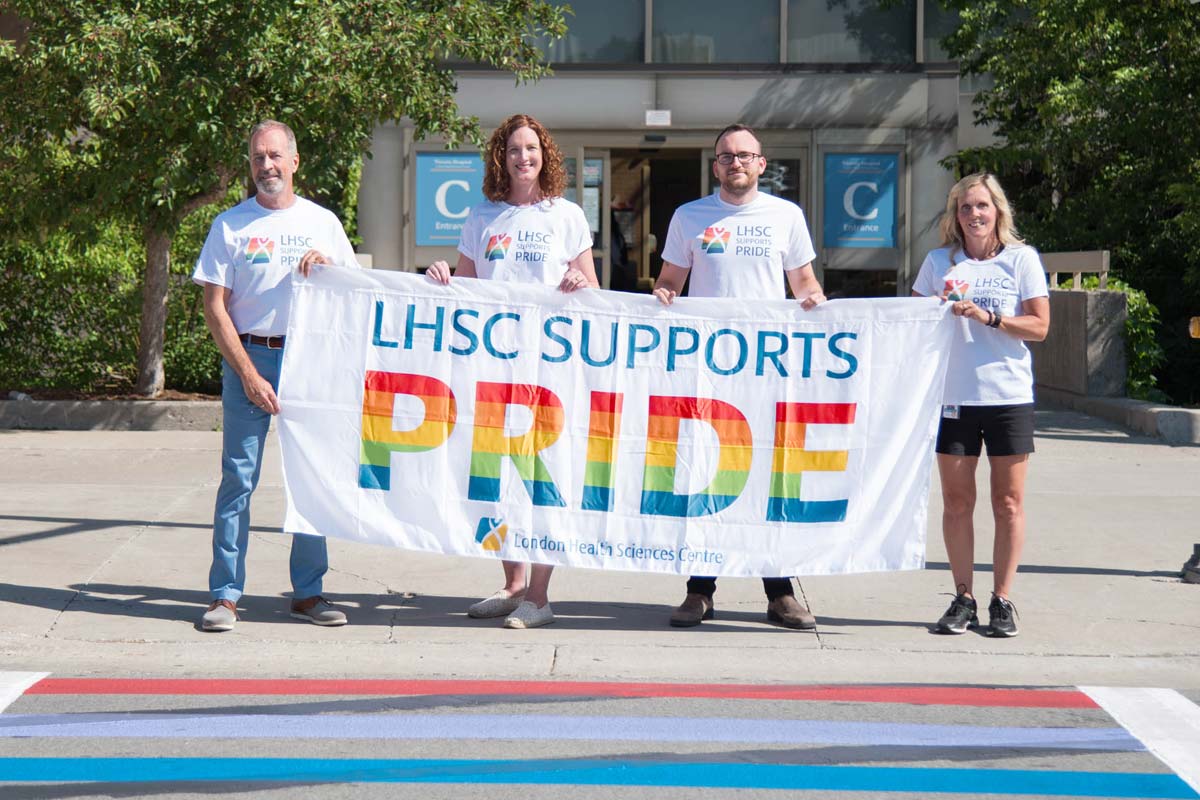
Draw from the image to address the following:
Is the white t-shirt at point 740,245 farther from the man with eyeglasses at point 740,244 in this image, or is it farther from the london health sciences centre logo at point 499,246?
the london health sciences centre logo at point 499,246

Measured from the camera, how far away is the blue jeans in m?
6.61

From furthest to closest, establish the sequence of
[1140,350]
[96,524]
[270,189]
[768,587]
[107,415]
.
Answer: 1. [1140,350]
2. [107,415]
3. [96,524]
4. [768,587]
5. [270,189]

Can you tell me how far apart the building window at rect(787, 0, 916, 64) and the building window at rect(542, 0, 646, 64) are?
6.44ft

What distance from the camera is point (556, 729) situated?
17.4 ft

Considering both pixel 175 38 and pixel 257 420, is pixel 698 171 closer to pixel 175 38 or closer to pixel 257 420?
pixel 175 38

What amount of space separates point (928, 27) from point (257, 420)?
51.3 feet

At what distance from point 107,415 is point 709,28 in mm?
10482

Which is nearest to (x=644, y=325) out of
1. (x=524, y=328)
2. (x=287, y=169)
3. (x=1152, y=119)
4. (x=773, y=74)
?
(x=524, y=328)

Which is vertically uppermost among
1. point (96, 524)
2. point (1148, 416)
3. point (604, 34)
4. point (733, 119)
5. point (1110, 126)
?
point (604, 34)

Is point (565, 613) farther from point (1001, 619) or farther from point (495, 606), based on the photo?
point (1001, 619)

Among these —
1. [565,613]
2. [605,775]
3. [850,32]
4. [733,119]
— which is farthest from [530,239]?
[850,32]

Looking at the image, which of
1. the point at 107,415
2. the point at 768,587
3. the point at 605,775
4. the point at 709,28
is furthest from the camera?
the point at 709,28

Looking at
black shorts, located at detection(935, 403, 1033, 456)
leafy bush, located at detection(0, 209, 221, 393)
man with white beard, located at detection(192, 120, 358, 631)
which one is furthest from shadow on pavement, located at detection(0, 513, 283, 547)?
leafy bush, located at detection(0, 209, 221, 393)

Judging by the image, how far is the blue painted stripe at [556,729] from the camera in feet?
17.1
